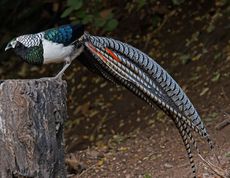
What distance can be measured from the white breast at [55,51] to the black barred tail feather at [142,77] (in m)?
0.13

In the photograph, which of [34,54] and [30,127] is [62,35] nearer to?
[34,54]

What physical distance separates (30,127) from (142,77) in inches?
37.0

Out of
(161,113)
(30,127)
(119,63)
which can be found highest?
(119,63)

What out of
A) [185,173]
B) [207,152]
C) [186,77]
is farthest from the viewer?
[186,77]

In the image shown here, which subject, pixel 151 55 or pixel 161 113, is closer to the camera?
pixel 161 113

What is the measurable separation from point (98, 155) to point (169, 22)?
9.08ft

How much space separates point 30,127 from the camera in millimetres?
4148

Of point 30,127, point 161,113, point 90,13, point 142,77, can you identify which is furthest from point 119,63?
point 90,13

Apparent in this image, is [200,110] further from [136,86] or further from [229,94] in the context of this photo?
[136,86]

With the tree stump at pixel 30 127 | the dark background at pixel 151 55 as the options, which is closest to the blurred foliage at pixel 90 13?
the dark background at pixel 151 55

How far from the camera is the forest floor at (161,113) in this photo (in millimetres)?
6466

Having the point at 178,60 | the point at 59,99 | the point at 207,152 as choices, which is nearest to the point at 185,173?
the point at 207,152

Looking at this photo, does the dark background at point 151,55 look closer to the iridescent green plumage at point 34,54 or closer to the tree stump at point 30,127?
the iridescent green plumage at point 34,54

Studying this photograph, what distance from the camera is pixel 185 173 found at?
5789mm
